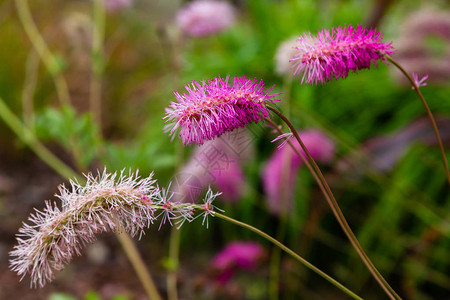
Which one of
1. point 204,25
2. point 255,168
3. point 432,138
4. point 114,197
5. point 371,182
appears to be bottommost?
point 114,197

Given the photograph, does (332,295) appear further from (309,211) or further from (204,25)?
(204,25)

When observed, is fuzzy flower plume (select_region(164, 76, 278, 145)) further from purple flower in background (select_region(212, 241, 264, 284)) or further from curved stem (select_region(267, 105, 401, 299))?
purple flower in background (select_region(212, 241, 264, 284))

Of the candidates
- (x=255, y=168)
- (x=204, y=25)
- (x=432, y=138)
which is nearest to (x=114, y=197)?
(x=432, y=138)

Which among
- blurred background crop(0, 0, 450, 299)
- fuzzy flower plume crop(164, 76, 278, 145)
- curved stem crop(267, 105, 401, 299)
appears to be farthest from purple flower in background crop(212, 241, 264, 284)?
fuzzy flower plume crop(164, 76, 278, 145)

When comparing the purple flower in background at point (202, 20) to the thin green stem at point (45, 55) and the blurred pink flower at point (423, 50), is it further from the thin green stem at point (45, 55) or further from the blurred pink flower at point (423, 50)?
the blurred pink flower at point (423, 50)

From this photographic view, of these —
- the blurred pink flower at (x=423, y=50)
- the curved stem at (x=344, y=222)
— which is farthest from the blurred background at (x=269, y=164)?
the curved stem at (x=344, y=222)

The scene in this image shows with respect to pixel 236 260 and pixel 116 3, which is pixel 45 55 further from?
pixel 236 260
